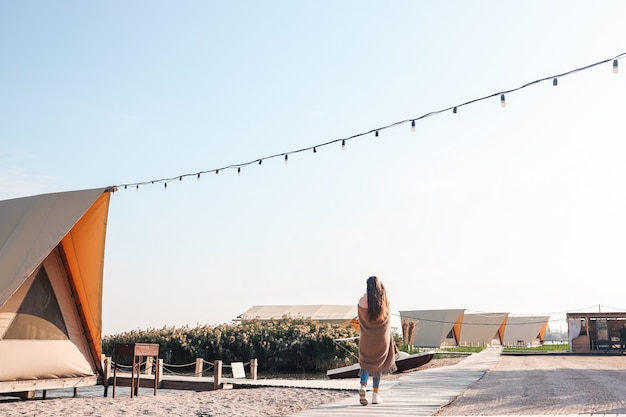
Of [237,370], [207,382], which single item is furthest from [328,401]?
[237,370]

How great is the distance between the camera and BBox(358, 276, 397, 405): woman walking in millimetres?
6562

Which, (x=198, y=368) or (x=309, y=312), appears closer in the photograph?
(x=198, y=368)

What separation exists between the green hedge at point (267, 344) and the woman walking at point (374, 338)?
31.3ft

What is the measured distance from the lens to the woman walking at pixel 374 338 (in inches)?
258

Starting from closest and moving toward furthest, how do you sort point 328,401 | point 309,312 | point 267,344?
point 328,401, point 267,344, point 309,312

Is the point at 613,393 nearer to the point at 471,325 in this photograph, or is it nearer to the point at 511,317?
the point at 471,325

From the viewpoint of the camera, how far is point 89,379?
29.4 ft

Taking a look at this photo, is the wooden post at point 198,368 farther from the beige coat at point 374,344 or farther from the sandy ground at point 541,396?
the beige coat at point 374,344

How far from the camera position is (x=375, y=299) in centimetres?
650

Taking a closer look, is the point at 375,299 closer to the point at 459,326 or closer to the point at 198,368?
the point at 198,368

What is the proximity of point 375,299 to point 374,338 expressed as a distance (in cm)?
48

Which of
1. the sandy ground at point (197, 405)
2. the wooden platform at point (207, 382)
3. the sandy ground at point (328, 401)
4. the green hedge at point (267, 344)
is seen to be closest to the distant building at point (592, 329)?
the green hedge at point (267, 344)

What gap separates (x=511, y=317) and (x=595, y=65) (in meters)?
34.4

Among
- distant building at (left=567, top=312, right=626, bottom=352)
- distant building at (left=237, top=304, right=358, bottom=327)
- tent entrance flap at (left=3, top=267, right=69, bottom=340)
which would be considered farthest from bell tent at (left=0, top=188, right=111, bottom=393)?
distant building at (left=567, top=312, right=626, bottom=352)
